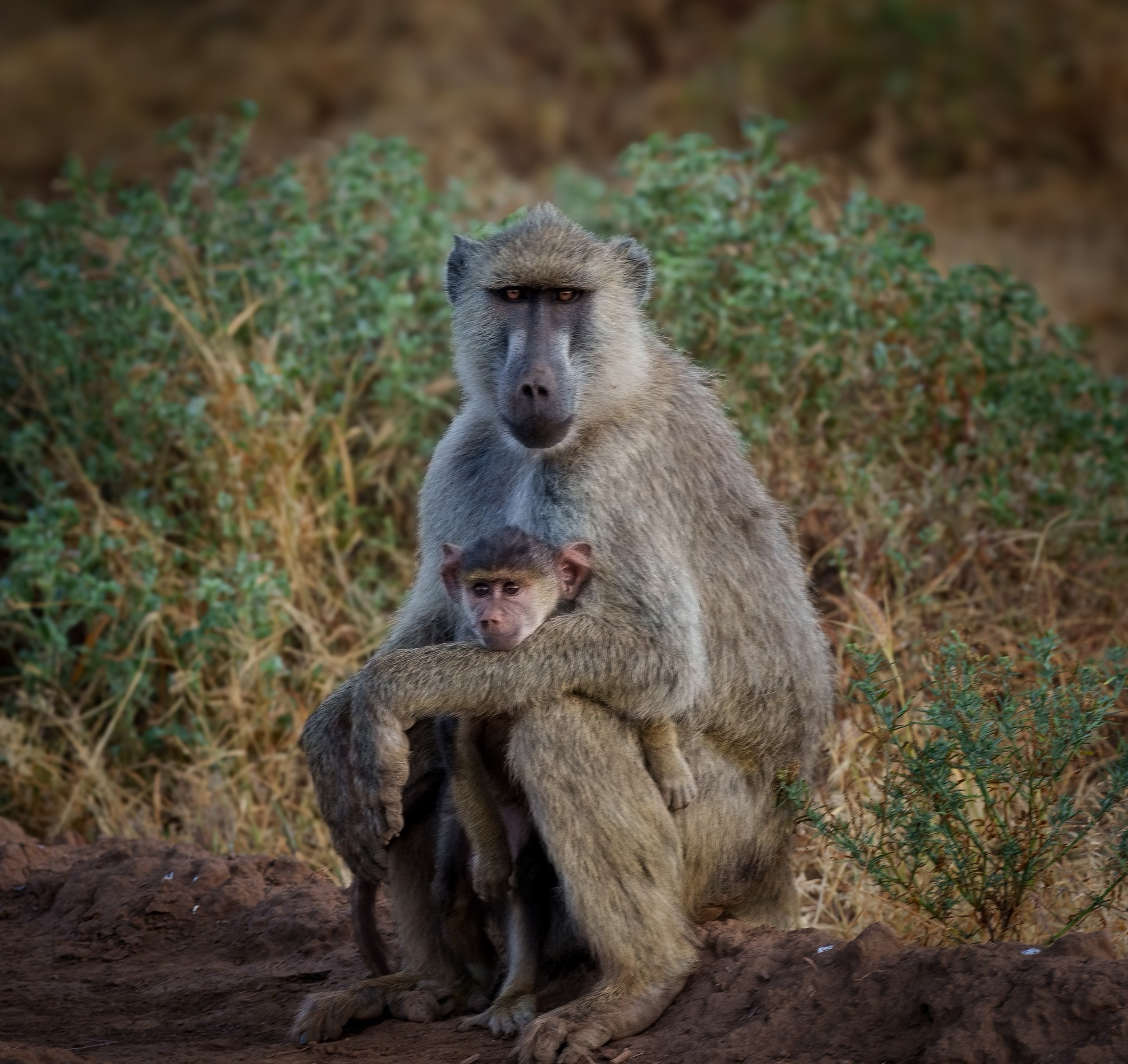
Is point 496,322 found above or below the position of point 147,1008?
above

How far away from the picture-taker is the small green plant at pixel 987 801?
3768 mm

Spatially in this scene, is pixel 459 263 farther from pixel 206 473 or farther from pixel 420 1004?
pixel 206 473

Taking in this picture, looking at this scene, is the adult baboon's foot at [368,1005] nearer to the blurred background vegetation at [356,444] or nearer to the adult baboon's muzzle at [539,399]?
the blurred background vegetation at [356,444]

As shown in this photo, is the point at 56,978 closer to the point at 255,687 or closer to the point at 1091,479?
the point at 255,687

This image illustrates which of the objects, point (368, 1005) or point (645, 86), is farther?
point (645, 86)

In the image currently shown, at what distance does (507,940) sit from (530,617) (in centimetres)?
80

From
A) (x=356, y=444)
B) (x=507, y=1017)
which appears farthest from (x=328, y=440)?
(x=507, y=1017)

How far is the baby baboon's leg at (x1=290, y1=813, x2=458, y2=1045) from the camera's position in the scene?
3977 millimetres

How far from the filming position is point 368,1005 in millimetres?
4008

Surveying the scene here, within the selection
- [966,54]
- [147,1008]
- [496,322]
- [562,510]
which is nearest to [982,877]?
[562,510]

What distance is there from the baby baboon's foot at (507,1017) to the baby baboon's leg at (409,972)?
168 millimetres

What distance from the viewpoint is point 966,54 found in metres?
13.1

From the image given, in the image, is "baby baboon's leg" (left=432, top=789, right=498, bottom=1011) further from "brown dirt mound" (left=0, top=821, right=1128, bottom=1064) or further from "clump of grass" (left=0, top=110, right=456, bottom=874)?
"clump of grass" (left=0, top=110, right=456, bottom=874)

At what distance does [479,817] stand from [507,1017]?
45 centimetres
